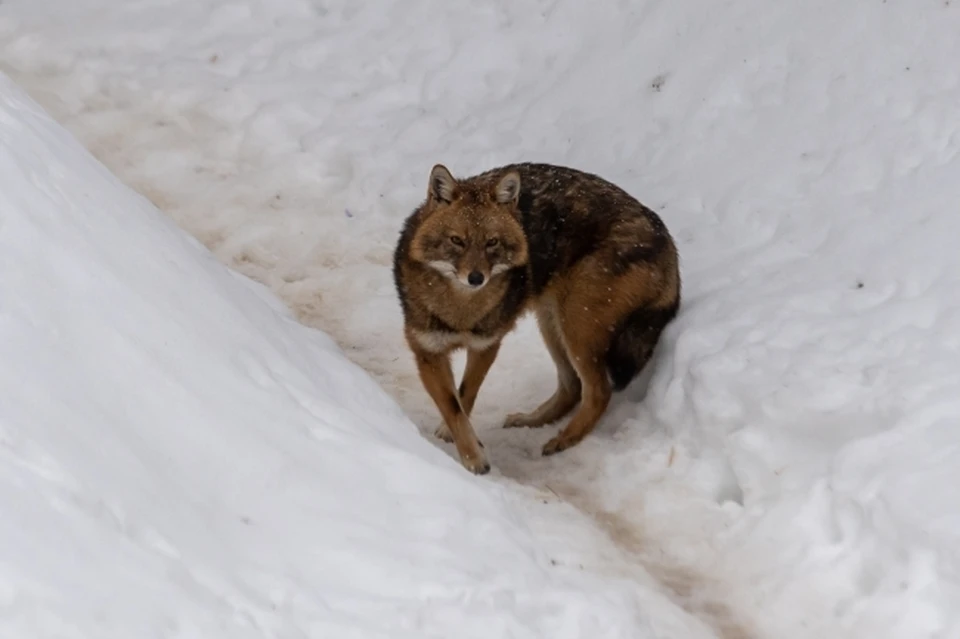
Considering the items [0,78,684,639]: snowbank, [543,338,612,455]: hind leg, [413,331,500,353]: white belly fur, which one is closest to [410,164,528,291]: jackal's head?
[413,331,500,353]: white belly fur

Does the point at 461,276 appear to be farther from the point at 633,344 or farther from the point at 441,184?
the point at 633,344

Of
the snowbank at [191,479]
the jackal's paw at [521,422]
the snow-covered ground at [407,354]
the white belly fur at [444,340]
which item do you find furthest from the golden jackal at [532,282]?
the snowbank at [191,479]

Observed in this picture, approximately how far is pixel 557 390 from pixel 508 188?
1.34 metres

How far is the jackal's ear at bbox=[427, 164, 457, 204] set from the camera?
19.5ft

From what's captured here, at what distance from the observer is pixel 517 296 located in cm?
612

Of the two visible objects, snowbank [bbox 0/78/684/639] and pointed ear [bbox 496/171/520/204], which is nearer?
snowbank [bbox 0/78/684/639]

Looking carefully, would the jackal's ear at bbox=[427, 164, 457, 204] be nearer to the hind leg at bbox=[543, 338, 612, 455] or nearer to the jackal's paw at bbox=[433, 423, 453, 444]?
the hind leg at bbox=[543, 338, 612, 455]

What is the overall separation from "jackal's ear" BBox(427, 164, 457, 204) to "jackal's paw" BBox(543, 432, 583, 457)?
4.95 ft

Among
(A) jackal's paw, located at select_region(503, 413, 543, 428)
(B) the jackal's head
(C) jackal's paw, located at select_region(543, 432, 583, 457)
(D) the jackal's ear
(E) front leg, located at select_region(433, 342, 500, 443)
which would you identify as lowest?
(A) jackal's paw, located at select_region(503, 413, 543, 428)

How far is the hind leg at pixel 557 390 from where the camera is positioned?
634 centimetres

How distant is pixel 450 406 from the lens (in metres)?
5.99

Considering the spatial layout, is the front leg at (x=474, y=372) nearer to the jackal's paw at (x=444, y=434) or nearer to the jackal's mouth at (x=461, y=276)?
the jackal's paw at (x=444, y=434)

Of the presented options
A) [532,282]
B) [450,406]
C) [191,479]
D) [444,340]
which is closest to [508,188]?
[532,282]

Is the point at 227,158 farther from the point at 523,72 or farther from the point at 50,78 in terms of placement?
the point at 523,72
